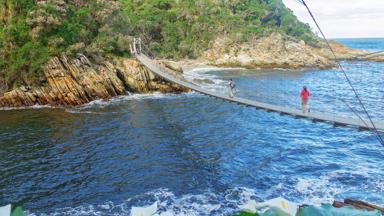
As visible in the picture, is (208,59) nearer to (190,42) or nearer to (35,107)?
(190,42)

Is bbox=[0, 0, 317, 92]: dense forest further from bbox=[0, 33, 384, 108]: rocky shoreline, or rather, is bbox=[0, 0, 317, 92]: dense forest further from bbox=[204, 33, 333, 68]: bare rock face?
bbox=[204, 33, 333, 68]: bare rock face

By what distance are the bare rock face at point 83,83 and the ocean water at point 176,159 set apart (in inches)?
70.9

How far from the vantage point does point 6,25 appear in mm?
31047

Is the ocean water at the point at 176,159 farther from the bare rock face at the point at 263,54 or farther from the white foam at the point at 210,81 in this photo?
the bare rock face at the point at 263,54

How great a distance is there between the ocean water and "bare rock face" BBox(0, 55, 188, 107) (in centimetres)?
180

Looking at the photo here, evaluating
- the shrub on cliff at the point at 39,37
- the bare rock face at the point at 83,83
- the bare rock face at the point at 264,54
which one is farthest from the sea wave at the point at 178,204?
the bare rock face at the point at 264,54

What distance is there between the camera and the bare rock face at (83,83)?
2814 centimetres

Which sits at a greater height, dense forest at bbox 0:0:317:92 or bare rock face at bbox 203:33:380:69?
dense forest at bbox 0:0:317:92

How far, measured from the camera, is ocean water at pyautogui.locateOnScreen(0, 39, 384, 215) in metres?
12.6

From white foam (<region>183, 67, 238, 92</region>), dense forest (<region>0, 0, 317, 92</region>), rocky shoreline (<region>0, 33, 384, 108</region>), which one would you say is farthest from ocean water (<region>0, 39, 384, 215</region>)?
white foam (<region>183, 67, 238, 92</region>)

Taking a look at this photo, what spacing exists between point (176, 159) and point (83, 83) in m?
15.7

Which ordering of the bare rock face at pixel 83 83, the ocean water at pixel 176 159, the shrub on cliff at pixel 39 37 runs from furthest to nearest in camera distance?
the shrub on cliff at pixel 39 37 → the bare rock face at pixel 83 83 → the ocean water at pixel 176 159

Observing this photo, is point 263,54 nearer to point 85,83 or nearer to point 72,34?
point 72,34

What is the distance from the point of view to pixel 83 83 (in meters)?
29.1
